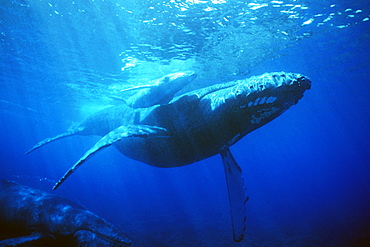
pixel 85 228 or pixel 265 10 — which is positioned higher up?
pixel 265 10

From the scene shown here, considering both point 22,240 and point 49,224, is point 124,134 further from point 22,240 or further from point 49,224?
point 49,224

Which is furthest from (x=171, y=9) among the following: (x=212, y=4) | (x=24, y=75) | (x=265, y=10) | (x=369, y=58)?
(x=369, y=58)

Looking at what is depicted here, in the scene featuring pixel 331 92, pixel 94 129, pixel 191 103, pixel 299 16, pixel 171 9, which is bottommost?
pixel 331 92

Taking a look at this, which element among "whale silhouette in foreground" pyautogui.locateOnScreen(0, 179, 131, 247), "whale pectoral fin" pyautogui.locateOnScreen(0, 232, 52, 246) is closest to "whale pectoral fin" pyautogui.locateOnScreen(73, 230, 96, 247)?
"whale silhouette in foreground" pyautogui.locateOnScreen(0, 179, 131, 247)

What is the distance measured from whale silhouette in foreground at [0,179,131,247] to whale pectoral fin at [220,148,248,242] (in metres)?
2.63

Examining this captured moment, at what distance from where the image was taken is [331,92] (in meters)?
27.9

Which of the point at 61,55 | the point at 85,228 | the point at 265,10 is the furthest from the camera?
the point at 61,55

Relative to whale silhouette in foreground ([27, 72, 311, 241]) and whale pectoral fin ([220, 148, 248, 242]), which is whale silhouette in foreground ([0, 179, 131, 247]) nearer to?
whale silhouette in foreground ([27, 72, 311, 241])

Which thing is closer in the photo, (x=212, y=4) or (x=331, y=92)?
(x=212, y=4)

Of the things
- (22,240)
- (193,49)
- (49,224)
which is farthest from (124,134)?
(193,49)

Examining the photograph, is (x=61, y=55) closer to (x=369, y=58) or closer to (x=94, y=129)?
(x=94, y=129)

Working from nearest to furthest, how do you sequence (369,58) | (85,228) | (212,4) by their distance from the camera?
(85,228)
(212,4)
(369,58)

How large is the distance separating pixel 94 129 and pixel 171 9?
268 inches

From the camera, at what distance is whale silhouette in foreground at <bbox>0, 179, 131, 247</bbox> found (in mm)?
4500
